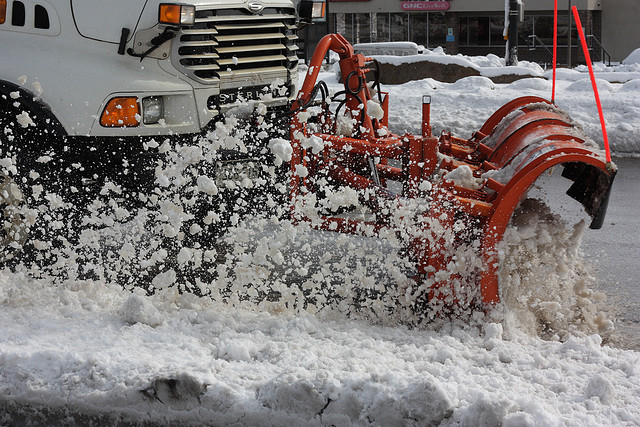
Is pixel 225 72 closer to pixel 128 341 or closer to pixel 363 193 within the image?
pixel 363 193

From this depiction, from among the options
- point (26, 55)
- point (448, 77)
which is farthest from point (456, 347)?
point (448, 77)

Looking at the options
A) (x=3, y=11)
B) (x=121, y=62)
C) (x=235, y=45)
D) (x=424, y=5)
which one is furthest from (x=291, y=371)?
(x=424, y=5)

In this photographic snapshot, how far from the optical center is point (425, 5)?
34812 millimetres

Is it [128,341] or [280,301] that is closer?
[128,341]

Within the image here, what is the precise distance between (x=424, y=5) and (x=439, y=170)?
31.6 m

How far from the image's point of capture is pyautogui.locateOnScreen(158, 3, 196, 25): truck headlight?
5.05m

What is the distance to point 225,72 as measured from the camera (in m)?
5.42

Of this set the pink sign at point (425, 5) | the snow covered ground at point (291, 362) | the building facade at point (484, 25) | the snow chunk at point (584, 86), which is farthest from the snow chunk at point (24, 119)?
the pink sign at point (425, 5)

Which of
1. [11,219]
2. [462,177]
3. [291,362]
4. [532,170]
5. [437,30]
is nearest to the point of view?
[291,362]

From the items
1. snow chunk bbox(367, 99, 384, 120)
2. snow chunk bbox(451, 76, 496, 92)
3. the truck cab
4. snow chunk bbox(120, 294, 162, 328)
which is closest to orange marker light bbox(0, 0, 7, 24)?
the truck cab

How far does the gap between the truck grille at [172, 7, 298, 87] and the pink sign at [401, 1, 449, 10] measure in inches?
1175

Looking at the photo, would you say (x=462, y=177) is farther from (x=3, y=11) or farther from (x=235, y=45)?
(x=3, y=11)

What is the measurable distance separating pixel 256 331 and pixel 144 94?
177cm

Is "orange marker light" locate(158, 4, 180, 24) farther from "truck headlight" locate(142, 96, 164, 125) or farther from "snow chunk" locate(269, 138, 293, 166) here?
"snow chunk" locate(269, 138, 293, 166)
